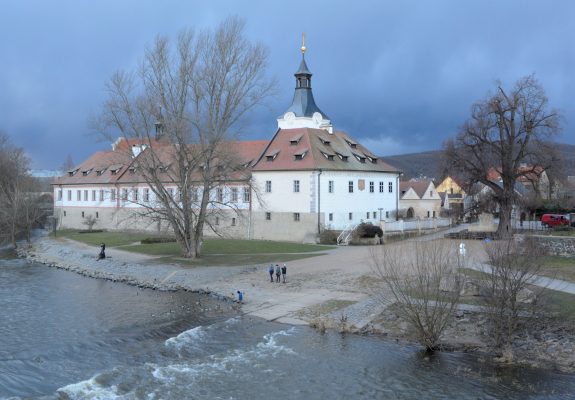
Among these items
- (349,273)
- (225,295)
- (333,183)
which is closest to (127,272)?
(225,295)

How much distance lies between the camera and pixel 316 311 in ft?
74.9

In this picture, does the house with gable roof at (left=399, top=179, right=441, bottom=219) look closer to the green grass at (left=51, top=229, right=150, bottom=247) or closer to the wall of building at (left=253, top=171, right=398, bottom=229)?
the wall of building at (left=253, top=171, right=398, bottom=229)

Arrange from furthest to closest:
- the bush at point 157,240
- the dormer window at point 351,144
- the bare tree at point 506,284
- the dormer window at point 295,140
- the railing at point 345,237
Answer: the dormer window at point 351,144, the dormer window at point 295,140, the bush at point 157,240, the railing at point 345,237, the bare tree at point 506,284

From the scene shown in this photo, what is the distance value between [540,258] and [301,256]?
20319mm

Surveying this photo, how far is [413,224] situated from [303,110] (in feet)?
55.6

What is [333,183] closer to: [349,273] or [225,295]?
[349,273]

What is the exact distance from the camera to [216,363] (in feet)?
55.9

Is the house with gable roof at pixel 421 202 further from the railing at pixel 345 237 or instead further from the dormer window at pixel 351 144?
the railing at pixel 345 237

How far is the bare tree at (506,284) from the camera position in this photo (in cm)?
1734

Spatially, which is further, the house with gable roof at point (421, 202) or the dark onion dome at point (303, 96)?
the house with gable roof at point (421, 202)

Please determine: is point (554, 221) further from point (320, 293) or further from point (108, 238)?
point (108, 238)

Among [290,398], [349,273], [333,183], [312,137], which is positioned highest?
[312,137]

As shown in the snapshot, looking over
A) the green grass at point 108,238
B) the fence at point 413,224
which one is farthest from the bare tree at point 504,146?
the green grass at point 108,238

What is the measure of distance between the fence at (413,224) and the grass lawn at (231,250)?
253 inches
